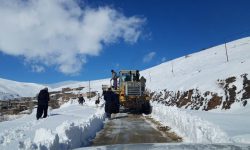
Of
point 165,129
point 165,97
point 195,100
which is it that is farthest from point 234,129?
point 165,97

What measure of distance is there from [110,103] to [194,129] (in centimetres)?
1426

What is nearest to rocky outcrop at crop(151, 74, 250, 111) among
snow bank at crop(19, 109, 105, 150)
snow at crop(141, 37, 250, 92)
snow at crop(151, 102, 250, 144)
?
snow at crop(141, 37, 250, 92)

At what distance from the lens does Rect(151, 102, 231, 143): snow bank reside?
1212cm

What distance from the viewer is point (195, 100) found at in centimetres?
3133

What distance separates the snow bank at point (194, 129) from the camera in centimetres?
1212

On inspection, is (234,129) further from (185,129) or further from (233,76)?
(233,76)

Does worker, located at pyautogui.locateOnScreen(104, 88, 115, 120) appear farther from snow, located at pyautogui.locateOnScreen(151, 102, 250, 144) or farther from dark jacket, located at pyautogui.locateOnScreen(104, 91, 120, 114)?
snow, located at pyautogui.locateOnScreen(151, 102, 250, 144)

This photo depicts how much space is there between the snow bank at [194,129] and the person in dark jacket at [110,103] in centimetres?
653

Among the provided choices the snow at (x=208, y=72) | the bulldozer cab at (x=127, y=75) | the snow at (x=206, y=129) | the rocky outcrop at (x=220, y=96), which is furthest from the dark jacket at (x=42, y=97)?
the snow at (x=208, y=72)

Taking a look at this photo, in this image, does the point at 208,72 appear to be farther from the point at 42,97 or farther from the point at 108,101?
the point at 42,97

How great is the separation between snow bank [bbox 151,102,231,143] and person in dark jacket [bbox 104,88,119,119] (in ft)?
21.4

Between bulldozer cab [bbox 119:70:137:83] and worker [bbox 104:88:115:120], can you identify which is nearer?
worker [bbox 104:88:115:120]

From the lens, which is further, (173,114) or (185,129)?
(173,114)

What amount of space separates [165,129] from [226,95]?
30.9 feet
